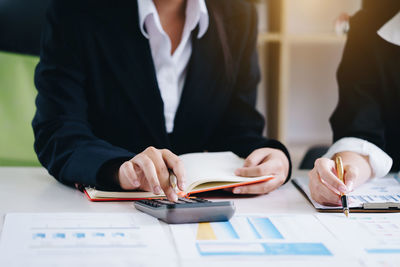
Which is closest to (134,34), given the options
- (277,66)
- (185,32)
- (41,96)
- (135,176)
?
(185,32)

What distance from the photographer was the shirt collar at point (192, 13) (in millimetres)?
1092

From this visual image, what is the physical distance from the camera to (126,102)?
114cm

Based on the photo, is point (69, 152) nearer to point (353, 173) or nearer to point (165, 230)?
point (165, 230)

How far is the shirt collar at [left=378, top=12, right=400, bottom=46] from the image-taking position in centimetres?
111

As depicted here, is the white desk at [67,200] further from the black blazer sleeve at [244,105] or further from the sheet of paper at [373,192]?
the black blazer sleeve at [244,105]

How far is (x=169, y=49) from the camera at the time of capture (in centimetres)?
113

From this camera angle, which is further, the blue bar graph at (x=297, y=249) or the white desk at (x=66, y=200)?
the white desk at (x=66, y=200)

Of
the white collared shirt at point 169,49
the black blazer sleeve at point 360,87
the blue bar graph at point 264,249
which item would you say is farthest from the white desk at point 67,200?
the white collared shirt at point 169,49

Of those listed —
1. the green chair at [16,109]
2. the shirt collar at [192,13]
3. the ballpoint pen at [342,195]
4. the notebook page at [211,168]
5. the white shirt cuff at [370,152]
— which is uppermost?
the shirt collar at [192,13]

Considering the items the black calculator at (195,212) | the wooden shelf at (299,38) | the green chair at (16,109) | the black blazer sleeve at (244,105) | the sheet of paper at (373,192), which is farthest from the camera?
the wooden shelf at (299,38)

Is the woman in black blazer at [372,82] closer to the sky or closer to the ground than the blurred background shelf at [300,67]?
closer to the sky

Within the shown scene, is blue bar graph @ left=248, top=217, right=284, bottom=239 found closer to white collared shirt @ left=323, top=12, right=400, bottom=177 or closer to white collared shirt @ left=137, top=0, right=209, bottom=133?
white collared shirt @ left=323, top=12, right=400, bottom=177

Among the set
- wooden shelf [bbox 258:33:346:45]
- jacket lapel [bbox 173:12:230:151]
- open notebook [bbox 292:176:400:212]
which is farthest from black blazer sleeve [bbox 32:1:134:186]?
wooden shelf [bbox 258:33:346:45]

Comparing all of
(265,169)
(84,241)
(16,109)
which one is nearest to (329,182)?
(265,169)
